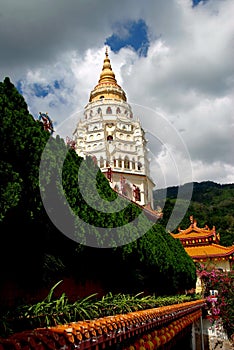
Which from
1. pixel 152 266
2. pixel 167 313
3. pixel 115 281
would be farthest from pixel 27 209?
pixel 152 266

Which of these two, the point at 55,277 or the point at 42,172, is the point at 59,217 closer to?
the point at 42,172

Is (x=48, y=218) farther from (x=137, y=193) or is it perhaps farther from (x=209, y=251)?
(x=137, y=193)

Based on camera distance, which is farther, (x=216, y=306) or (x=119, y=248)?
(x=216, y=306)

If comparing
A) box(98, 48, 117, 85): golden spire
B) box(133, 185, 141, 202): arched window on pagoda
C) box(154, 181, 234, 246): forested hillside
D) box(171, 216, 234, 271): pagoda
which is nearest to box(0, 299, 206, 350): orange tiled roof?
box(171, 216, 234, 271): pagoda

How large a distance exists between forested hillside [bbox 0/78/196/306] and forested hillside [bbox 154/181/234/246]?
34.2 meters

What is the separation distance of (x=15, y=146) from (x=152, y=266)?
6.71 meters

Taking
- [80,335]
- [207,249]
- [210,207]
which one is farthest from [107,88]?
[80,335]

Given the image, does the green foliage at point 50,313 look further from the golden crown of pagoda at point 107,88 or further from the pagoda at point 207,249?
the golden crown of pagoda at point 107,88

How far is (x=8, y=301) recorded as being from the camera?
5383mm

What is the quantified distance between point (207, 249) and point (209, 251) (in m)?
0.37

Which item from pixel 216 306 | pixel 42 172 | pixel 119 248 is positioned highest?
pixel 42 172

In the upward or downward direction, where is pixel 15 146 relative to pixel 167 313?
upward

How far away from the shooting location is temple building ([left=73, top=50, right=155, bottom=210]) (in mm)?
36625

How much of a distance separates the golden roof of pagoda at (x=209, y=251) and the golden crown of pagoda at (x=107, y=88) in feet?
71.3
